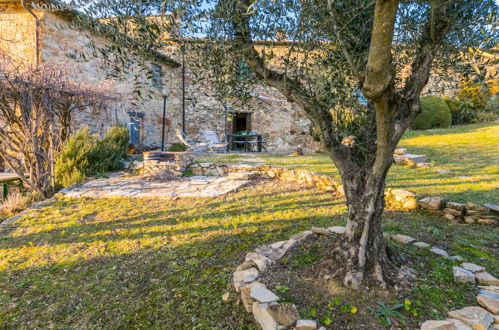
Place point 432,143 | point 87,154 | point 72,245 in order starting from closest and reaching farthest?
point 72,245 < point 87,154 < point 432,143

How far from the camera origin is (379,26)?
4.75 feet

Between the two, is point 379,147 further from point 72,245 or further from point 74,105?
point 74,105

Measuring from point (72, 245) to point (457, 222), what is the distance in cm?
499

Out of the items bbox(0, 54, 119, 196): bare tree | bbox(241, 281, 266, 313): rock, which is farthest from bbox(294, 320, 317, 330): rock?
bbox(0, 54, 119, 196): bare tree

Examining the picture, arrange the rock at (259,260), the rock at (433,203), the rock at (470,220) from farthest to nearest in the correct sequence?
the rock at (433,203), the rock at (470,220), the rock at (259,260)

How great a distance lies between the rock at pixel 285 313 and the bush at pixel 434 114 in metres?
14.2

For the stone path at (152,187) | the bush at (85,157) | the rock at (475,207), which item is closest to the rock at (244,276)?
the rock at (475,207)

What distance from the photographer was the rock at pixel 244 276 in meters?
2.33

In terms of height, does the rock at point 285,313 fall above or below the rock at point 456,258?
below

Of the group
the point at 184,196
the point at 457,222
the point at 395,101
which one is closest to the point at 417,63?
the point at 395,101

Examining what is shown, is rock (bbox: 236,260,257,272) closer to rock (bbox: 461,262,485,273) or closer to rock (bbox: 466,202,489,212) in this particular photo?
rock (bbox: 461,262,485,273)

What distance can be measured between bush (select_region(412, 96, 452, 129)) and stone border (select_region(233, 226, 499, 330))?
504 inches

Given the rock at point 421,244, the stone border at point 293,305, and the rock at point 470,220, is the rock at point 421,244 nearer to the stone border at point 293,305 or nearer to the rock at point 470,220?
the stone border at point 293,305

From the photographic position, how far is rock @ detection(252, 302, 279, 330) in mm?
1851
